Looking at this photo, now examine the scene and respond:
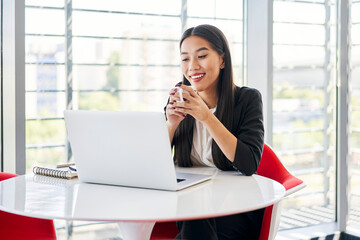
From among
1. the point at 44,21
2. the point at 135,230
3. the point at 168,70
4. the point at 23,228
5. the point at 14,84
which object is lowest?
the point at 23,228

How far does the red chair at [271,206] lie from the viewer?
5.94 ft

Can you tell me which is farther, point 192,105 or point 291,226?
point 291,226

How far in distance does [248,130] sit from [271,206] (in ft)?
1.13

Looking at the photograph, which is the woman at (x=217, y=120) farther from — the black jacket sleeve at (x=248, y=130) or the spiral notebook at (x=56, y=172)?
the spiral notebook at (x=56, y=172)

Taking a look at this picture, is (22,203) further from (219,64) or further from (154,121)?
(219,64)

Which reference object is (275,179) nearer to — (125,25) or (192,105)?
(192,105)

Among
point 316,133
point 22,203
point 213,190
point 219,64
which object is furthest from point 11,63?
point 316,133

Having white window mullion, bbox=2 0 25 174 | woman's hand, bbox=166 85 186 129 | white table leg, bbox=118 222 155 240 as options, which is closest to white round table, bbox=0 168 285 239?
white table leg, bbox=118 222 155 240

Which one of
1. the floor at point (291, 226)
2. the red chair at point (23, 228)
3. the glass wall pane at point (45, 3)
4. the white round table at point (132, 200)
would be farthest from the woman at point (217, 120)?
the floor at point (291, 226)

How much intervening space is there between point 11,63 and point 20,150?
494 millimetres

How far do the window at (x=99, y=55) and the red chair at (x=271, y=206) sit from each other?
51.0 inches

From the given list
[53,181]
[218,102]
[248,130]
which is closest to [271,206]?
[248,130]

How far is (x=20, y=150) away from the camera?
2.59 m

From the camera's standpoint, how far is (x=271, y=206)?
180 centimetres
